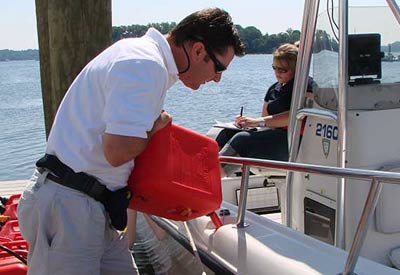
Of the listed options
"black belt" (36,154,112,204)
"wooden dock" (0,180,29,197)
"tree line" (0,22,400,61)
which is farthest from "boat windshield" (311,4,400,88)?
"wooden dock" (0,180,29,197)

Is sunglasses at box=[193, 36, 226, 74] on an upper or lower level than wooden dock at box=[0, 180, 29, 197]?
upper

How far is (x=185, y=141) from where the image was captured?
7.16 feet

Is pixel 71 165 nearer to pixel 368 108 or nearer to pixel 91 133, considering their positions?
pixel 91 133

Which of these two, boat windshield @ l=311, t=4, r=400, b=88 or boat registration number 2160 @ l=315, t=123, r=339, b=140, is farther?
boat windshield @ l=311, t=4, r=400, b=88

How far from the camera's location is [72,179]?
192cm

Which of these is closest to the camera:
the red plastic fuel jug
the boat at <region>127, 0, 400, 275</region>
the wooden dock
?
the red plastic fuel jug

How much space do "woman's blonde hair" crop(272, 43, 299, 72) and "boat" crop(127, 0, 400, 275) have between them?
510 mm

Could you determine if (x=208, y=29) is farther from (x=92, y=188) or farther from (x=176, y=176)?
(x=92, y=188)

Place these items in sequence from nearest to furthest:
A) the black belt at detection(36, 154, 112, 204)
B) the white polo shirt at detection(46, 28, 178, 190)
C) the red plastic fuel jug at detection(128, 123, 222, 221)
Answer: the white polo shirt at detection(46, 28, 178, 190) → the black belt at detection(36, 154, 112, 204) → the red plastic fuel jug at detection(128, 123, 222, 221)

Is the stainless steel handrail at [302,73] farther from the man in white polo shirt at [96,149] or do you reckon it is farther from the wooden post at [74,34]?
the man in white polo shirt at [96,149]

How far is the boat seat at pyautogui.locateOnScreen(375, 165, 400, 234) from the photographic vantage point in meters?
2.99

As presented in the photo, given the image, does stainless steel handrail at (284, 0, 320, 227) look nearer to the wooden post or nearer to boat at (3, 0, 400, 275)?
boat at (3, 0, 400, 275)

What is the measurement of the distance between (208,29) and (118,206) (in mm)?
658

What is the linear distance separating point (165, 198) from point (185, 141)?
220 millimetres
